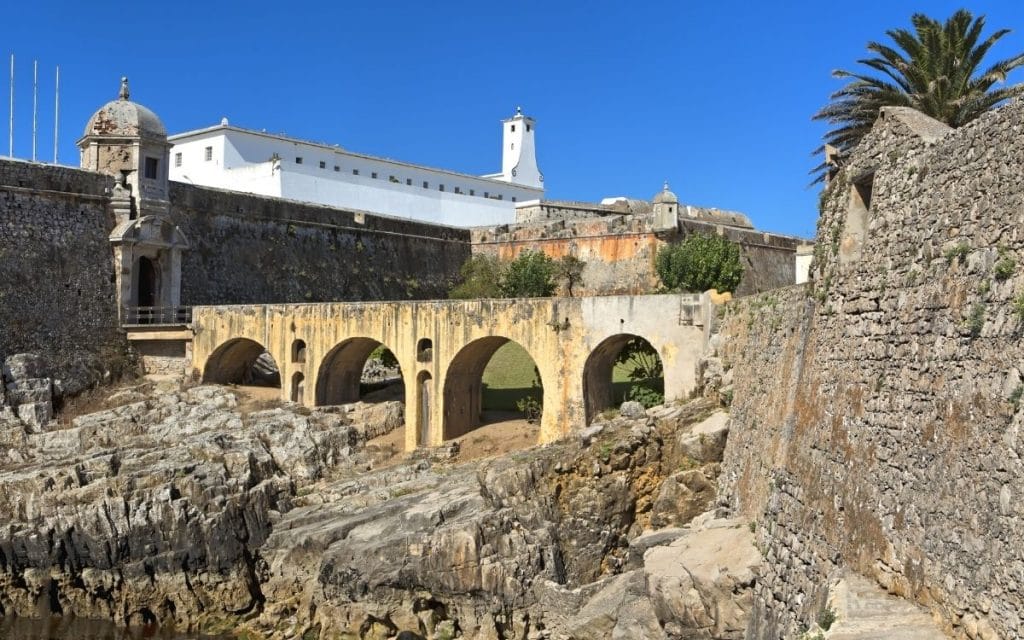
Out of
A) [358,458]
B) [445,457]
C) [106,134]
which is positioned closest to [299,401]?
[358,458]

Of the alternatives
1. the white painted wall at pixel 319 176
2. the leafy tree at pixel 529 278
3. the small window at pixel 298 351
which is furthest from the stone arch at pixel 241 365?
the white painted wall at pixel 319 176

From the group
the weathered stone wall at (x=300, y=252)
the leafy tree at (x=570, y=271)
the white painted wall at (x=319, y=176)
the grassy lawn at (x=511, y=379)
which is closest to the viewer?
the grassy lawn at (x=511, y=379)

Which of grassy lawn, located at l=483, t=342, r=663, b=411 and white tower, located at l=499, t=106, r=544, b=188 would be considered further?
white tower, located at l=499, t=106, r=544, b=188

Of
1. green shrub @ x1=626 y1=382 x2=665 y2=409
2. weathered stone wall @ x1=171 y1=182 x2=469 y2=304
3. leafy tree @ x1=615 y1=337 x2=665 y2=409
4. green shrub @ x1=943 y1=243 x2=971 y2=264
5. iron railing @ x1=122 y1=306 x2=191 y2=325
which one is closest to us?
green shrub @ x1=943 y1=243 x2=971 y2=264

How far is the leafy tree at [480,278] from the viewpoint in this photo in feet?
120

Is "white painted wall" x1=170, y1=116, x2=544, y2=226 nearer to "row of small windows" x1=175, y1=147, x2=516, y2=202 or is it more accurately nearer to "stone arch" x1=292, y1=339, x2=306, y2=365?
"row of small windows" x1=175, y1=147, x2=516, y2=202

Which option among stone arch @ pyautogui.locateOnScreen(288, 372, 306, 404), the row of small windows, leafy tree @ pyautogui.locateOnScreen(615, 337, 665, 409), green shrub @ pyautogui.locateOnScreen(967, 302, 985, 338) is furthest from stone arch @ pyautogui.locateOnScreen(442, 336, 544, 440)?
the row of small windows

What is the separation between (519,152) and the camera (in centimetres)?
5950

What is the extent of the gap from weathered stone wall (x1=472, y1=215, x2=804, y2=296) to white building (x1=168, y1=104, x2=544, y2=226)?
268 inches

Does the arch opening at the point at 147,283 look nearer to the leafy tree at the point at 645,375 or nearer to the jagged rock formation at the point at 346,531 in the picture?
the jagged rock formation at the point at 346,531

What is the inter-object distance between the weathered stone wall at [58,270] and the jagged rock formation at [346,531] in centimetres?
526

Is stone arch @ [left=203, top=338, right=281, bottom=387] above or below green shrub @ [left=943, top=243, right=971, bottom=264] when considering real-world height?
below

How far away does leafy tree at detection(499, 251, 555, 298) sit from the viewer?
117ft

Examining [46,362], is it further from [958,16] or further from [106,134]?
[958,16]
